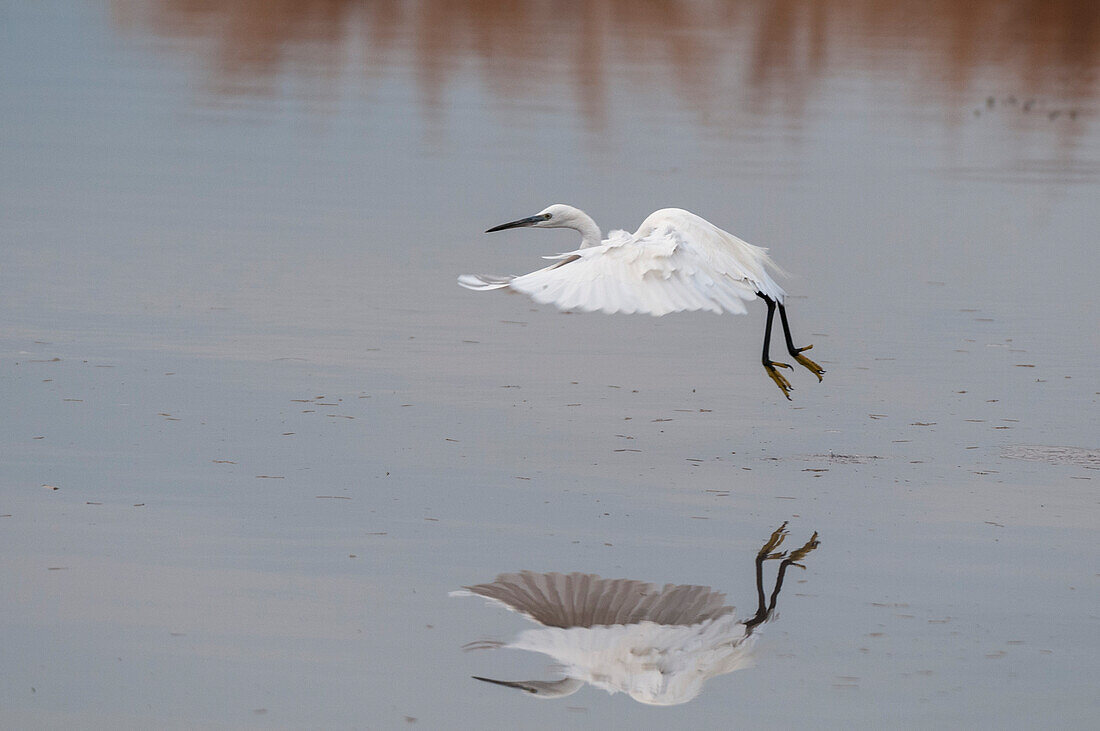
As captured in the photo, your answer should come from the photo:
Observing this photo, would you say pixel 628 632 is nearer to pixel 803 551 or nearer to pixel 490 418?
pixel 803 551

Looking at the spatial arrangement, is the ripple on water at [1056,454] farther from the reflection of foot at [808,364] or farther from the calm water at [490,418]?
the reflection of foot at [808,364]

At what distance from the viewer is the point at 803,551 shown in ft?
21.0

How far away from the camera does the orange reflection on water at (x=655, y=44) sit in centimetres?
2169

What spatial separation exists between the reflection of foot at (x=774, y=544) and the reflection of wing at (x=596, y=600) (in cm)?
45

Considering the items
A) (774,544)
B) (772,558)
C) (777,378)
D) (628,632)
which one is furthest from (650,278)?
(628,632)

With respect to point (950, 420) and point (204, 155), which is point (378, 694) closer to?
point (950, 420)

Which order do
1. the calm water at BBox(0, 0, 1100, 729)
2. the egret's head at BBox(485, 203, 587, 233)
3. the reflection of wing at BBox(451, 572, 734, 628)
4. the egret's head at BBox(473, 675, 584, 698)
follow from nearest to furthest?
the egret's head at BBox(473, 675, 584, 698)
the calm water at BBox(0, 0, 1100, 729)
the reflection of wing at BBox(451, 572, 734, 628)
the egret's head at BBox(485, 203, 587, 233)

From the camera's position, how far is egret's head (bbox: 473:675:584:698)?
5070 mm

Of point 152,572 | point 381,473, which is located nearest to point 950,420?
point 381,473

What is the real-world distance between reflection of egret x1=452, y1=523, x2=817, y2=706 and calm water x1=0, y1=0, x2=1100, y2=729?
81 mm

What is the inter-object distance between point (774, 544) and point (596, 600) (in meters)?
0.95

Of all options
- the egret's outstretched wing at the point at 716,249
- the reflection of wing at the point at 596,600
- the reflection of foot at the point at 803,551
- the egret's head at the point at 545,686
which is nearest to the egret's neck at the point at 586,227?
the egret's outstretched wing at the point at 716,249

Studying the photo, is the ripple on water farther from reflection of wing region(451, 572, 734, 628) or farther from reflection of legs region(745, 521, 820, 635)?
reflection of wing region(451, 572, 734, 628)

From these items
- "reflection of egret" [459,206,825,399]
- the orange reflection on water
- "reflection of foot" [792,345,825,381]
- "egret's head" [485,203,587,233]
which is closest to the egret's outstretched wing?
"reflection of egret" [459,206,825,399]
